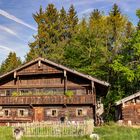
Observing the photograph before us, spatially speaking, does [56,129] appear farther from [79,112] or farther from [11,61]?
[11,61]

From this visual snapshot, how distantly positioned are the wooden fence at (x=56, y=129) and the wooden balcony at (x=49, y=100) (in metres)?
13.9

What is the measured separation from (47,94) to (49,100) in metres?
1.16

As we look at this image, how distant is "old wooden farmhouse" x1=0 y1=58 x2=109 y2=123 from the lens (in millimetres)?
40281

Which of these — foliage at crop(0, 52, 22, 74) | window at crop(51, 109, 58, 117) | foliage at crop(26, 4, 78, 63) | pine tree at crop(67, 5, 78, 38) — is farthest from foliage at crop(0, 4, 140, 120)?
foliage at crop(0, 52, 22, 74)

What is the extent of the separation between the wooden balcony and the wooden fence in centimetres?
1389

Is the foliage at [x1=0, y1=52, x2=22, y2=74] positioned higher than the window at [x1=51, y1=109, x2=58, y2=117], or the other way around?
the foliage at [x1=0, y1=52, x2=22, y2=74]

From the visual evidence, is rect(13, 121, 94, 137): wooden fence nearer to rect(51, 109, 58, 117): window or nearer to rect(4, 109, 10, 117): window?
rect(51, 109, 58, 117): window

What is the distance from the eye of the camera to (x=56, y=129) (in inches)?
1001

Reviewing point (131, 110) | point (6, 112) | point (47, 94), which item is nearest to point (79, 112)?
point (47, 94)

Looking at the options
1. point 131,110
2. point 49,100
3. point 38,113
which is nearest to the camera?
point 131,110

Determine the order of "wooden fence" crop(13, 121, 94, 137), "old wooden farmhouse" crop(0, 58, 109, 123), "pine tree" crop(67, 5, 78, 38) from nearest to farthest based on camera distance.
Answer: "wooden fence" crop(13, 121, 94, 137) < "old wooden farmhouse" crop(0, 58, 109, 123) < "pine tree" crop(67, 5, 78, 38)

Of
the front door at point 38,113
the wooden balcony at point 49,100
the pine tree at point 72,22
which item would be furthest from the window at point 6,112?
the pine tree at point 72,22

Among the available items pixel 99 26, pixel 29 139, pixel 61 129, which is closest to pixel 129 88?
pixel 99 26

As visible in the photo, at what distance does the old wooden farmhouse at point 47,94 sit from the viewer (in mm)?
40281
